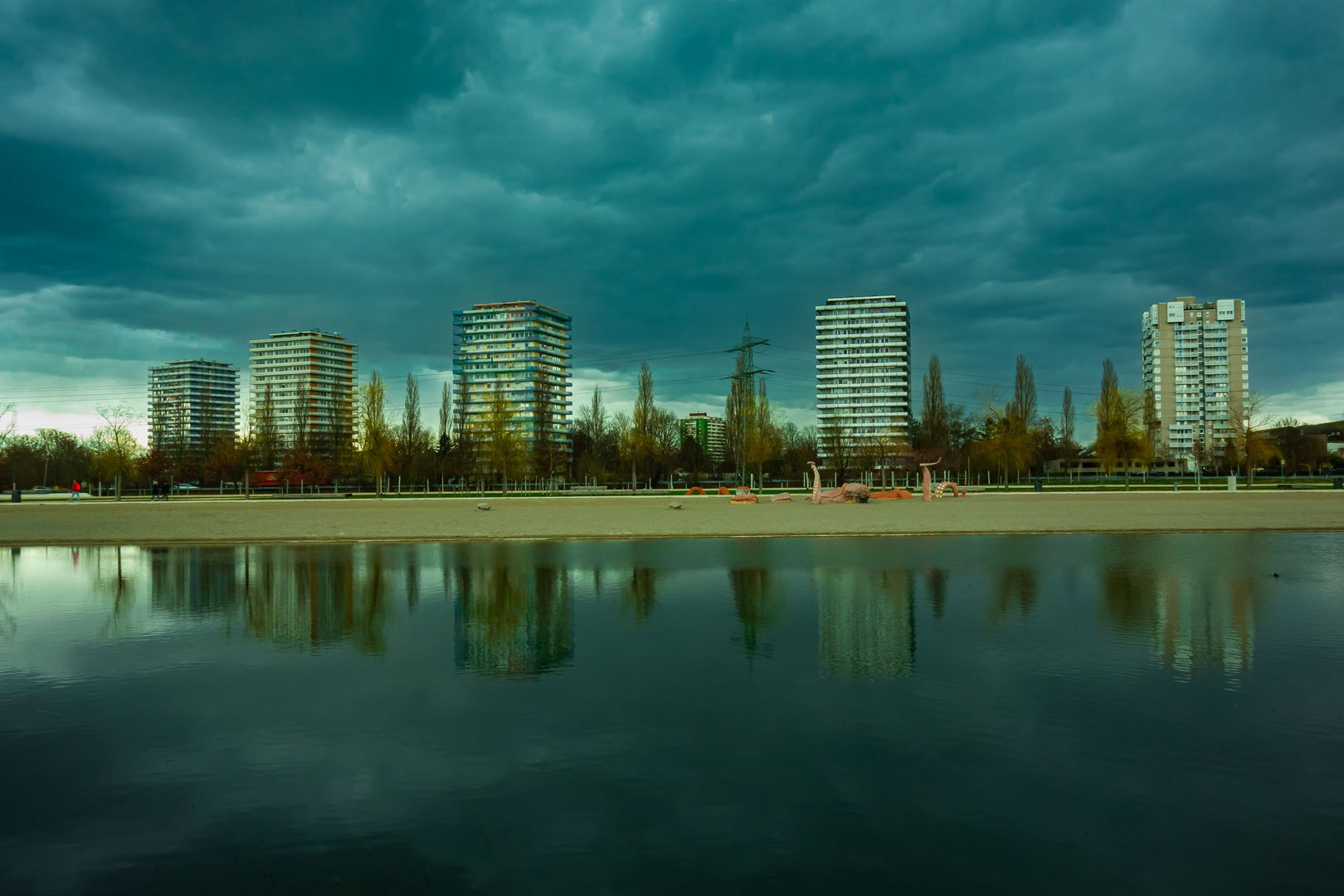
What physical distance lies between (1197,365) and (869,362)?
254 feet

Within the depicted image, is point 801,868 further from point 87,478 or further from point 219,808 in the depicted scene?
point 87,478

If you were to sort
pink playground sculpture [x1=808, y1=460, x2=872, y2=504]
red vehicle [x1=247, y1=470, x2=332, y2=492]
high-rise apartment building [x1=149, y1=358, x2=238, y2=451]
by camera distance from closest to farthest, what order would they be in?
pink playground sculpture [x1=808, y1=460, x2=872, y2=504] < red vehicle [x1=247, y1=470, x2=332, y2=492] < high-rise apartment building [x1=149, y1=358, x2=238, y2=451]

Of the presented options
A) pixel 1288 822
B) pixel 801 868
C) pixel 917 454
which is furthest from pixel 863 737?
pixel 917 454

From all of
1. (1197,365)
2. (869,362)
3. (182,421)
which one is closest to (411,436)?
(182,421)

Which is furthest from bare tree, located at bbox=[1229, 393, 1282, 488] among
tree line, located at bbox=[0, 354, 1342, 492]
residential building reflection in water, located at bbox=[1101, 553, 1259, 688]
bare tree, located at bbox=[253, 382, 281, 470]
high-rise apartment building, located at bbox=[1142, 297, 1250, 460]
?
high-rise apartment building, located at bbox=[1142, 297, 1250, 460]

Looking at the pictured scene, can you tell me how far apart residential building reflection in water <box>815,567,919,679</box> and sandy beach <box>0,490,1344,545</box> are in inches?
412

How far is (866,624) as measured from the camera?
1025 cm

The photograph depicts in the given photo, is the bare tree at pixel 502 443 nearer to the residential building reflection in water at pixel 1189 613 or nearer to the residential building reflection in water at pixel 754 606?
the residential building reflection in water at pixel 754 606

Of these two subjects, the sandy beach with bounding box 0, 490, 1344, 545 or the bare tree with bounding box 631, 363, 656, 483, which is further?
the bare tree with bounding box 631, 363, 656, 483

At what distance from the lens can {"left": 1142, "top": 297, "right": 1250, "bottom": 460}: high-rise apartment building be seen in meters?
186

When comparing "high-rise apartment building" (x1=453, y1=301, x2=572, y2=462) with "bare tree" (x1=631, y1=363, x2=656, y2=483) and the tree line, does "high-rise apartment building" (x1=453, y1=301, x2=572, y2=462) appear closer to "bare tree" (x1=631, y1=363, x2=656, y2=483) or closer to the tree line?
the tree line

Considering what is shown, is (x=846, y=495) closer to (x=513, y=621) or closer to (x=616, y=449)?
(x=513, y=621)

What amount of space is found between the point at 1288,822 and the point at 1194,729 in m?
1.61

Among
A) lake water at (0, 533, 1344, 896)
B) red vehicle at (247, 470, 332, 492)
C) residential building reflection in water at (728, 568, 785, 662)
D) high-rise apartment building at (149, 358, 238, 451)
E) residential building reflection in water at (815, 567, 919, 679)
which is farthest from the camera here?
high-rise apartment building at (149, 358, 238, 451)
